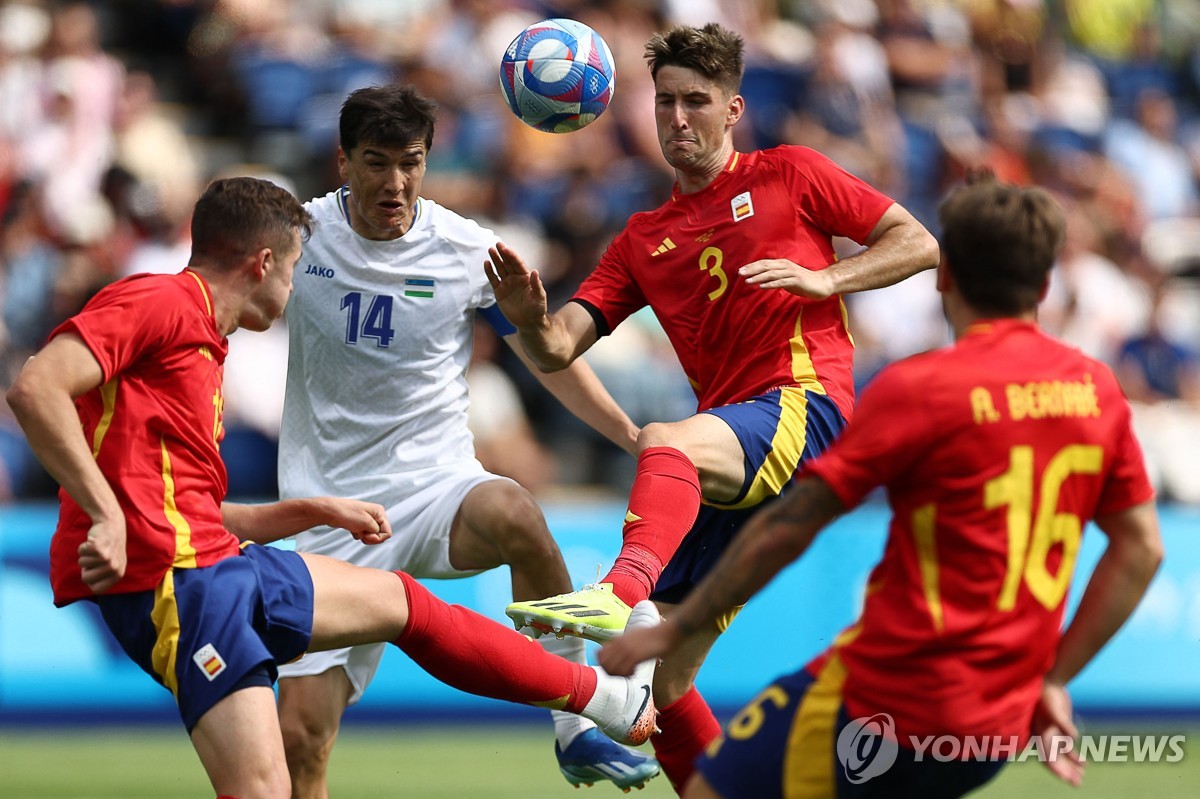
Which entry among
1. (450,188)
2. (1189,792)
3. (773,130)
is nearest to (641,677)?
(1189,792)

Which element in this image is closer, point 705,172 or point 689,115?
point 689,115

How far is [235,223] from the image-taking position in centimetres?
533

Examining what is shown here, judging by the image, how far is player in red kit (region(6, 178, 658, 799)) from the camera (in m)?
4.76

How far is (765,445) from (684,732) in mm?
1418

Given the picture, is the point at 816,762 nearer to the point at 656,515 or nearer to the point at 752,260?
the point at 656,515

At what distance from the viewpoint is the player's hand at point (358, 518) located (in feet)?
18.7

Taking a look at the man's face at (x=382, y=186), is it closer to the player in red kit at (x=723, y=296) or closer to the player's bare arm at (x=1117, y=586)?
the player in red kit at (x=723, y=296)

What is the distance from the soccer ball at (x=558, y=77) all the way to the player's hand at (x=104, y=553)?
9.54 ft

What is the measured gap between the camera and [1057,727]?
4141mm

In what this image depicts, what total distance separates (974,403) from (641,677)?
8.06 feet

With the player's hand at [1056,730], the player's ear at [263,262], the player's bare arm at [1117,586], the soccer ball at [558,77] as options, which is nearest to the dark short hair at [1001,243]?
the player's bare arm at [1117,586]

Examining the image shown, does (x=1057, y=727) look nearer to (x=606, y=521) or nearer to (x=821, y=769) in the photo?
(x=821, y=769)

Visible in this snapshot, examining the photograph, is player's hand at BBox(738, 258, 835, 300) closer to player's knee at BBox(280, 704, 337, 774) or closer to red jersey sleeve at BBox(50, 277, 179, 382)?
red jersey sleeve at BBox(50, 277, 179, 382)

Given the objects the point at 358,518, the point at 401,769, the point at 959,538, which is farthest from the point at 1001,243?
the point at 401,769
